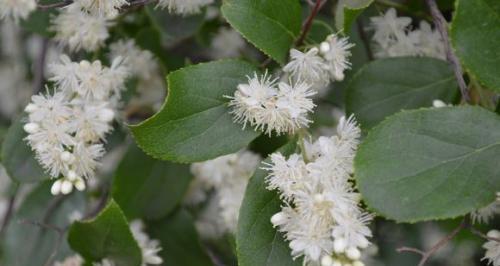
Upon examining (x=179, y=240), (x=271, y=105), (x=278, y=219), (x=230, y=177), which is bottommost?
(x=179, y=240)

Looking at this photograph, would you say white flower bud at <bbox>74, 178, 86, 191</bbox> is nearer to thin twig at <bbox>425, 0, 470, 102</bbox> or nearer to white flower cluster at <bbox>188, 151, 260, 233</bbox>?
A: white flower cluster at <bbox>188, 151, 260, 233</bbox>

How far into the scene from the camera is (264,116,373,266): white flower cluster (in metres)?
1.28

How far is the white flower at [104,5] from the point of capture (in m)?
1.41

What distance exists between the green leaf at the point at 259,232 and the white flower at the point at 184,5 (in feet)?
1.41

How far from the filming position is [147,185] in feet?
6.46

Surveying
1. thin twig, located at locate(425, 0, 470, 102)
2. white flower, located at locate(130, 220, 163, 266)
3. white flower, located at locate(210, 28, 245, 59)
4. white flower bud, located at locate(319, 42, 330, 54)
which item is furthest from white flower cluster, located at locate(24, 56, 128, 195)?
white flower, located at locate(210, 28, 245, 59)

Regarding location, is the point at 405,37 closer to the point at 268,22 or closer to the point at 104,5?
the point at 268,22

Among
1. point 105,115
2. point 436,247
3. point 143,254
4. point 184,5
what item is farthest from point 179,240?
point 436,247

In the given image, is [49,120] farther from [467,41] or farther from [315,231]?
[467,41]

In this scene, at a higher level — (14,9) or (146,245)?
(14,9)

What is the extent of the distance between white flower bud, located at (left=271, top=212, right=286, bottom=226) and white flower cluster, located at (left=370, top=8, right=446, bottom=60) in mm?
636

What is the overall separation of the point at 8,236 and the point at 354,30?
112 centimetres

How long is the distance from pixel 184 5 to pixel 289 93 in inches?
16.2

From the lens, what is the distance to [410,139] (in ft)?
4.17
